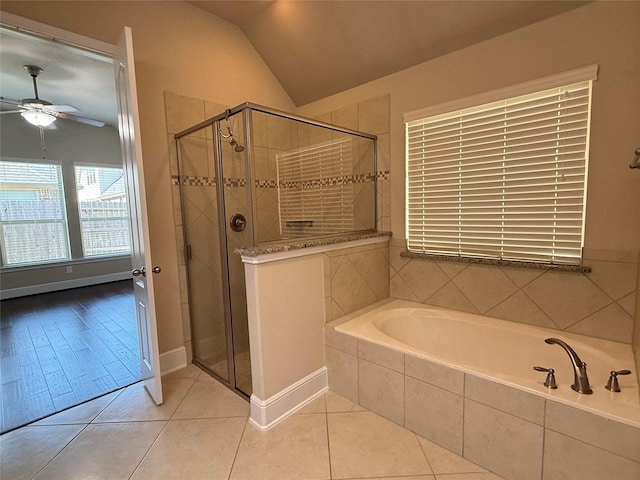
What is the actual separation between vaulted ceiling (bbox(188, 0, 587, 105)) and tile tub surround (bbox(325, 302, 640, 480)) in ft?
6.75

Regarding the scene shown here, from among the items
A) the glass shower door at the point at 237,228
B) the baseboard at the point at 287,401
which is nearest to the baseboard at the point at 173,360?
the glass shower door at the point at 237,228

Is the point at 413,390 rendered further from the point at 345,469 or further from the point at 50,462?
the point at 50,462

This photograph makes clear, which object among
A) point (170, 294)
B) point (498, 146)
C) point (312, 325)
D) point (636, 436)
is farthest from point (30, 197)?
point (636, 436)

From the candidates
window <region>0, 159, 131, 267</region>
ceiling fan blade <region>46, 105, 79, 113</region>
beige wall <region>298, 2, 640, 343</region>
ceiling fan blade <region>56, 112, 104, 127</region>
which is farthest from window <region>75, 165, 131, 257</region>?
beige wall <region>298, 2, 640, 343</region>

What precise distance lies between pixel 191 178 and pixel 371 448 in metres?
2.13

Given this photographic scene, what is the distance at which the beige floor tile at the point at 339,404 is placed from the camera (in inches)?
73.5

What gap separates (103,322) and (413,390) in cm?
358

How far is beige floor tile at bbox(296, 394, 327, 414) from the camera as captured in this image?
6.12ft

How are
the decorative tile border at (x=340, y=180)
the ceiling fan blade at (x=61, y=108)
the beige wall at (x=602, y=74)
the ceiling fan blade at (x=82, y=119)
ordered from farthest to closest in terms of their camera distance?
the ceiling fan blade at (x=82, y=119) → the ceiling fan blade at (x=61, y=108) → the decorative tile border at (x=340, y=180) → the beige wall at (x=602, y=74)

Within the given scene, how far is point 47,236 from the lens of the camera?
502 centimetres

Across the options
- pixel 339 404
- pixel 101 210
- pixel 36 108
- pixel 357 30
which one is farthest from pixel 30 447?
pixel 101 210

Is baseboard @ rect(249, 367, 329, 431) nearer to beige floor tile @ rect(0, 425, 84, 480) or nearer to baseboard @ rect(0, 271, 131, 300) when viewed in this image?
beige floor tile @ rect(0, 425, 84, 480)

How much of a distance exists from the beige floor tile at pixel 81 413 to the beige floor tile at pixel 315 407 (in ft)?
4.11

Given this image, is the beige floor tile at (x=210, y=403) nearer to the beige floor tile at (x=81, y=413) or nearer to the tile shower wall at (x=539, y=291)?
the beige floor tile at (x=81, y=413)
